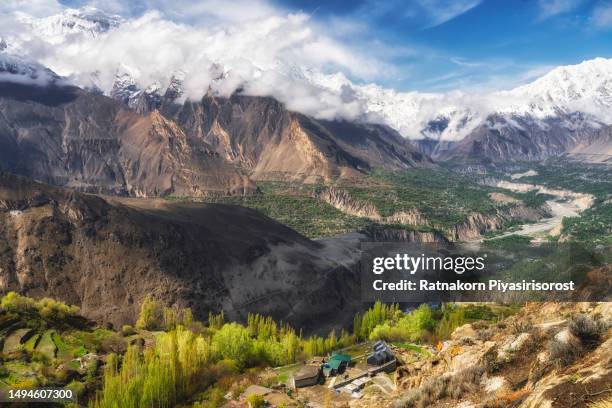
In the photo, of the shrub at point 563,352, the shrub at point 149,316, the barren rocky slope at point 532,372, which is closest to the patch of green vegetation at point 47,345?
the shrub at point 149,316

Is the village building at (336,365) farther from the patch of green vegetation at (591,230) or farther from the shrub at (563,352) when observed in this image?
the patch of green vegetation at (591,230)

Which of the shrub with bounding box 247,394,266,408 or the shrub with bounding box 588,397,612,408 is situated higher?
the shrub with bounding box 588,397,612,408

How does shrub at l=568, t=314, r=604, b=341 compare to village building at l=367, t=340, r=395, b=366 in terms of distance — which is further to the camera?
village building at l=367, t=340, r=395, b=366

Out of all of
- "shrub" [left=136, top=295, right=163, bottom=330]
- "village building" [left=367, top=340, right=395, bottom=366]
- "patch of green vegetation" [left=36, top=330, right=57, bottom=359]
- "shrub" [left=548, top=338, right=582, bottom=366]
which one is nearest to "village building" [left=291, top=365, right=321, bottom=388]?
"village building" [left=367, top=340, right=395, bottom=366]

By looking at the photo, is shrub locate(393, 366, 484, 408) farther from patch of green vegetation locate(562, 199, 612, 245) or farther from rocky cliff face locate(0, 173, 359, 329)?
patch of green vegetation locate(562, 199, 612, 245)

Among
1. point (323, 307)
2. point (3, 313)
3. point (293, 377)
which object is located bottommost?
point (323, 307)

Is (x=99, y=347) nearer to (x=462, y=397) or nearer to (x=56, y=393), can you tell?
(x=56, y=393)

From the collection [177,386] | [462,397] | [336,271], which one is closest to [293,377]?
[177,386]

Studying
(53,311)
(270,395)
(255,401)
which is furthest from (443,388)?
(53,311)
